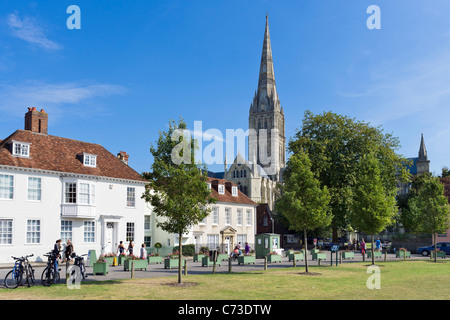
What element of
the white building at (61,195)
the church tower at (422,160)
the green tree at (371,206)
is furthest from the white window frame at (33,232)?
the church tower at (422,160)

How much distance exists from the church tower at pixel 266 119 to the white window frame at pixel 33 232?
117208 mm

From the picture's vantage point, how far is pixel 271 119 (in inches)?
6004

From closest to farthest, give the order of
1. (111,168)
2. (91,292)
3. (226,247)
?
1. (91,292)
2. (111,168)
3. (226,247)

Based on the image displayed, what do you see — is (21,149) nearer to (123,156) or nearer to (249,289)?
(123,156)

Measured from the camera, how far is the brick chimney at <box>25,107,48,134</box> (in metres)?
36.9

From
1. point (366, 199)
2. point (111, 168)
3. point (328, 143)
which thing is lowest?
point (366, 199)

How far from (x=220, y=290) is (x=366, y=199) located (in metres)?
19.0

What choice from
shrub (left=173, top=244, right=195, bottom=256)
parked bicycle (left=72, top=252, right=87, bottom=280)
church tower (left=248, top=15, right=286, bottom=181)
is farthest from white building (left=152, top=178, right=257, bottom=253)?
church tower (left=248, top=15, right=286, bottom=181)

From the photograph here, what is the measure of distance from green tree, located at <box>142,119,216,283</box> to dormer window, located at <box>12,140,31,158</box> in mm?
16450

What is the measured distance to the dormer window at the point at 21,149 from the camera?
109 ft

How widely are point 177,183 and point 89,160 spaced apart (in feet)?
64.8

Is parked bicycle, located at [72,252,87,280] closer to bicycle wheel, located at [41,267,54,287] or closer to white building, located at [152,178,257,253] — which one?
bicycle wheel, located at [41,267,54,287]
